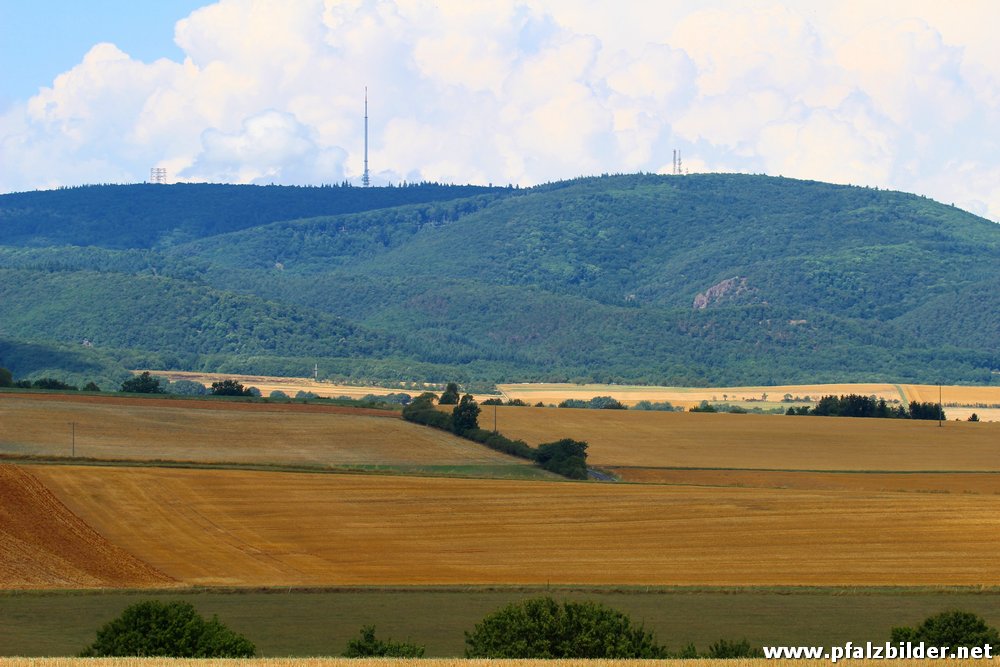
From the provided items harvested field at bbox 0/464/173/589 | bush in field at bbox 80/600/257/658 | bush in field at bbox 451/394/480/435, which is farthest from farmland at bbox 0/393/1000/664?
bush in field at bbox 451/394/480/435

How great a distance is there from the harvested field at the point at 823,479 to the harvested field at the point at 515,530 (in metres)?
8.52

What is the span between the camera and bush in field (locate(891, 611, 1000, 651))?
125ft

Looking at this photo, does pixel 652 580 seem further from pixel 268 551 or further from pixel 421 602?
pixel 268 551

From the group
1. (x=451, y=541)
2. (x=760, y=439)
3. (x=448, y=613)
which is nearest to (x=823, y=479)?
(x=760, y=439)

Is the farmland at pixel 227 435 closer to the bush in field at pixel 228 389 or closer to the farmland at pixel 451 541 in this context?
the farmland at pixel 451 541

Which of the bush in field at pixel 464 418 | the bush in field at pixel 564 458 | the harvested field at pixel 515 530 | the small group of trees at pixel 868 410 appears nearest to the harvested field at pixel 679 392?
the small group of trees at pixel 868 410

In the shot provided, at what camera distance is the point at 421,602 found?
49938 millimetres

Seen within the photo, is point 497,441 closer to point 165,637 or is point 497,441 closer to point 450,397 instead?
Answer: point 450,397

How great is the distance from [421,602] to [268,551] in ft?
35.7

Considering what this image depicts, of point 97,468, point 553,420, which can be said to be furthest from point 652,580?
point 553,420

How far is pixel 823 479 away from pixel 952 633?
48.9 metres

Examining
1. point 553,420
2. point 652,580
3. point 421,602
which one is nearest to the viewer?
point 421,602

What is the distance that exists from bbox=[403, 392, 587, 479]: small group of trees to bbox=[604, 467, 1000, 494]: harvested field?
7.97ft

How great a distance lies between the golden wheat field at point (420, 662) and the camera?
34938mm
